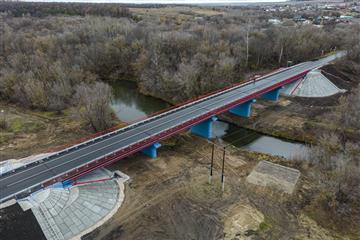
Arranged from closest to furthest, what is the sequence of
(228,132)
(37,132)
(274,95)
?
(37,132), (228,132), (274,95)

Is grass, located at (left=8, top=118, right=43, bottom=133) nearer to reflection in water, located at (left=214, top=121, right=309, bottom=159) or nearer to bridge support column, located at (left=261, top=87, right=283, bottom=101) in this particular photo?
reflection in water, located at (left=214, top=121, right=309, bottom=159)

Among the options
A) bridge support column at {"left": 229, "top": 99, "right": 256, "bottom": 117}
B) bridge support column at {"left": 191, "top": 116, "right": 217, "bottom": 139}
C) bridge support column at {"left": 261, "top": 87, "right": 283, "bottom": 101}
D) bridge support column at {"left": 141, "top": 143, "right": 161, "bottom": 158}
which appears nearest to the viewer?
bridge support column at {"left": 141, "top": 143, "right": 161, "bottom": 158}

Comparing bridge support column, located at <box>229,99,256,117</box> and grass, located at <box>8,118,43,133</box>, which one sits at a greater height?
bridge support column, located at <box>229,99,256,117</box>

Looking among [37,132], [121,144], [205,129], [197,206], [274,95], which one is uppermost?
[121,144]

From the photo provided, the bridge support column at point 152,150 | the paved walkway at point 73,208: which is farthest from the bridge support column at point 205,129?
the paved walkway at point 73,208

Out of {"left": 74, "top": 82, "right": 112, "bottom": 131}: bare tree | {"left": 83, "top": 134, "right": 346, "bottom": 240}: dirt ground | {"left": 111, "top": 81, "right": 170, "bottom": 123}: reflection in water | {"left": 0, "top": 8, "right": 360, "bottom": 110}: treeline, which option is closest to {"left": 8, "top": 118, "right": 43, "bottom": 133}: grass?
{"left": 0, "top": 8, "right": 360, "bottom": 110}: treeline

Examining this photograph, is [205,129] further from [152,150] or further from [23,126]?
[23,126]

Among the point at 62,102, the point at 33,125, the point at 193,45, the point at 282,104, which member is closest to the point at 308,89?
the point at 282,104

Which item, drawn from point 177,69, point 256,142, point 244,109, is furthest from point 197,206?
point 177,69
